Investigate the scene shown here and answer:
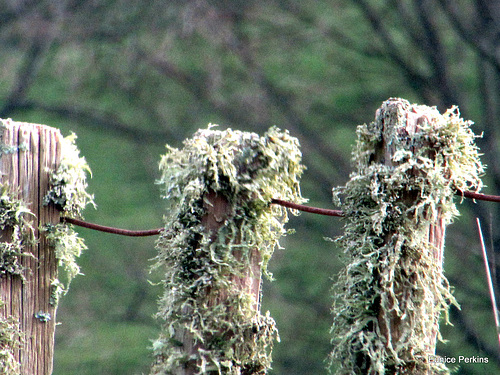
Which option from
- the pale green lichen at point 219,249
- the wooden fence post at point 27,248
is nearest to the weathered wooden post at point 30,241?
the wooden fence post at point 27,248

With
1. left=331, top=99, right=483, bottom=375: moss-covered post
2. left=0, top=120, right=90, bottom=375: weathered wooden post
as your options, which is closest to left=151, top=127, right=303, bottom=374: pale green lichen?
left=331, top=99, right=483, bottom=375: moss-covered post

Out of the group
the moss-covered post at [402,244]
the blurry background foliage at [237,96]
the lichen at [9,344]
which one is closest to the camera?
the moss-covered post at [402,244]

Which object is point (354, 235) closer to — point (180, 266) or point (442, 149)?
point (442, 149)

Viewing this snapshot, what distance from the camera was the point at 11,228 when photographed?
1.19 meters

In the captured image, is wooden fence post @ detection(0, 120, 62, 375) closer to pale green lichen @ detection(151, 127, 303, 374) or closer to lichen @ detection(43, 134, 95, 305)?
lichen @ detection(43, 134, 95, 305)

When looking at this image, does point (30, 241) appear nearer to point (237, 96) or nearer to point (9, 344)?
point (9, 344)

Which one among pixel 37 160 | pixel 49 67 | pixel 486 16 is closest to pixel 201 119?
pixel 49 67

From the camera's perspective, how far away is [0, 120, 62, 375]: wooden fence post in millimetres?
1173

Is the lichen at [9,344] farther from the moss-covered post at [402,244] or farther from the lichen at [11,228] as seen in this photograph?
the moss-covered post at [402,244]

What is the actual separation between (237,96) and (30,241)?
4.43m

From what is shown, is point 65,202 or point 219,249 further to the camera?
point 65,202

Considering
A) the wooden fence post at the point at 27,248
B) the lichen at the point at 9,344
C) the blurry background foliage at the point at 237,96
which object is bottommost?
the lichen at the point at 9,344

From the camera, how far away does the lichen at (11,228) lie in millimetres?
1168

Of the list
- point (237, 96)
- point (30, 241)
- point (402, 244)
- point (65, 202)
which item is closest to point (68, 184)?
point (65, 202)
